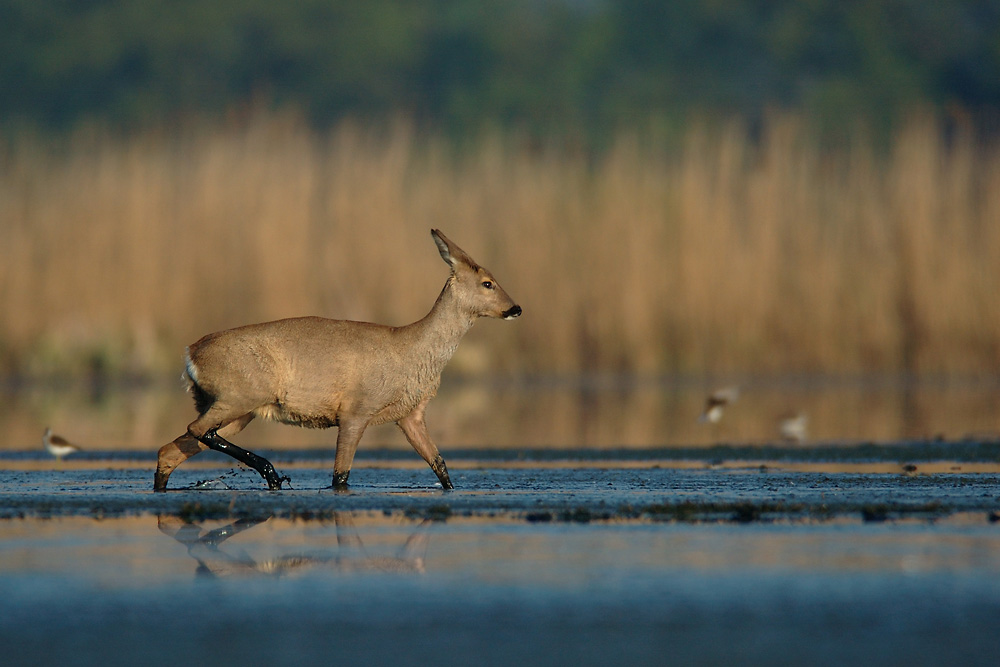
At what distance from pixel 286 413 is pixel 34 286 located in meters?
11.7

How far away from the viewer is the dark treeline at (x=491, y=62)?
4359cm

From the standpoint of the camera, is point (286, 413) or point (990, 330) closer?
point (286, 413)

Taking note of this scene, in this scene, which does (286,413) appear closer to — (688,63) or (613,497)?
(613,497)

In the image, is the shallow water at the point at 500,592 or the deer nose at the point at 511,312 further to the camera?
the deer nose at the point at 511,312

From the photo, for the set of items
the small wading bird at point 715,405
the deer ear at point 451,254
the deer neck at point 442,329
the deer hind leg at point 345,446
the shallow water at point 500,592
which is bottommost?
the shallow water at point 500,592

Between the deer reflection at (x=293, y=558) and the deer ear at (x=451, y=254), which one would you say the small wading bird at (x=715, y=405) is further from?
the deer reflection at (x=293, y=558)

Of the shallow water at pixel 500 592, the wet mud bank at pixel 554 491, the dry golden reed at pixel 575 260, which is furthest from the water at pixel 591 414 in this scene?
the shallow water at pixel 500 592

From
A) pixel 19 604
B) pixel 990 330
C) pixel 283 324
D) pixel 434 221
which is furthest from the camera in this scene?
pixel 434 221

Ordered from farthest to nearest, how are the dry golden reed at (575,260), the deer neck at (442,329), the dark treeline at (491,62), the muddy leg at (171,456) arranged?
the dark treeline at (491,62) → the dry golden reed at (575,260) → the deer neck at (442,329) → the muddy leg at (171,456)

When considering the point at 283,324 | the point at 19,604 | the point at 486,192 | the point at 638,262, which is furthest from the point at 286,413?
the point at 486,192

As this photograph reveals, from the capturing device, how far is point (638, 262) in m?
19.8

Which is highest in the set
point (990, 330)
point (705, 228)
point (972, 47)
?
point (972, 47)

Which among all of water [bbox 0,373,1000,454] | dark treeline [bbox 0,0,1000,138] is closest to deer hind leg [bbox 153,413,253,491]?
water [bbox 0,373,1000,454]

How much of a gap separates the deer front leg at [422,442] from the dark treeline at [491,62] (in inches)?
1292
